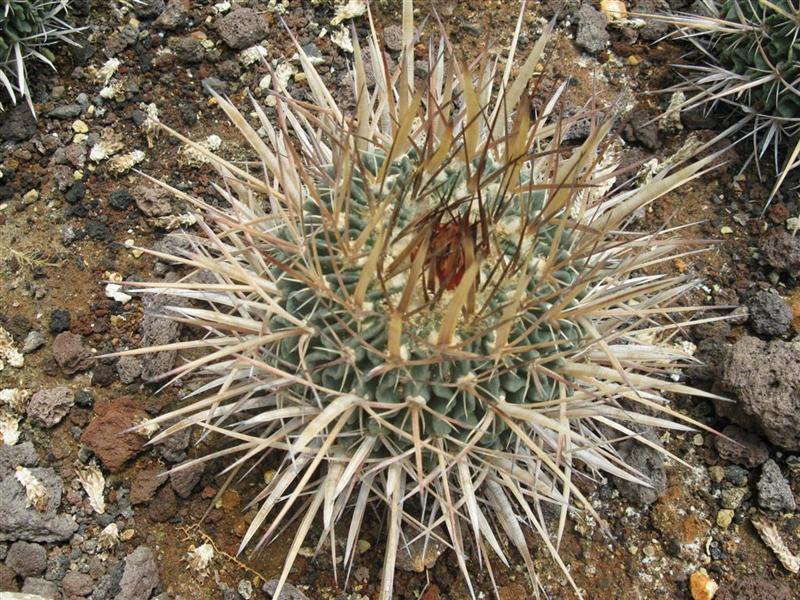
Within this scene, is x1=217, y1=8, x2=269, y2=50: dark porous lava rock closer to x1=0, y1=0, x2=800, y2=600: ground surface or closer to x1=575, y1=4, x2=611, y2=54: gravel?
x1=0, y1=0, x2=800, y2=600: ground surface

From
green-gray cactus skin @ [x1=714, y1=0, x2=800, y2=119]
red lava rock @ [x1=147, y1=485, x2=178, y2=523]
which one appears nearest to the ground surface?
red lava rock @ [x1=147, y1=485, x2=178, y2=523]

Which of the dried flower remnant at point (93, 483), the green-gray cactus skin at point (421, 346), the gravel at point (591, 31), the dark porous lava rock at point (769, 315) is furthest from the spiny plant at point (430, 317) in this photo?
the gravel at point (591, 31)

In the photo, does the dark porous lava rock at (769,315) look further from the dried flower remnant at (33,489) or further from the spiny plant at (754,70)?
the dried flower remnant at (33,489)

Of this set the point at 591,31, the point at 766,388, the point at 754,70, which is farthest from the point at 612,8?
the point at 766,388

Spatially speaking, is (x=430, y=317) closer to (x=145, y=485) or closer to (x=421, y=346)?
(x=421, y=346)

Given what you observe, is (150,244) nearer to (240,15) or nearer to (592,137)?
(240,15)

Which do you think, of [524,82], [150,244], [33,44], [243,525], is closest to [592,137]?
[524,82]
